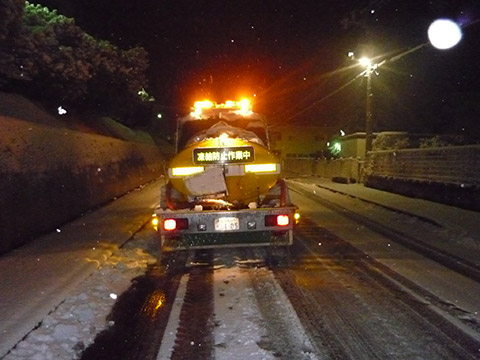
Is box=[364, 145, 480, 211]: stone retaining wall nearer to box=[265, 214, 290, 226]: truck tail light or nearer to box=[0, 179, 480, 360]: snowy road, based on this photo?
box=[0, 179, 480, 360]: snowy road

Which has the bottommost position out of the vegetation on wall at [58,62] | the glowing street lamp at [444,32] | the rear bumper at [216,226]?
the rear bumper at [216,226]

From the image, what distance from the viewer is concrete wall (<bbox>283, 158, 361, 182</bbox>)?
1310 inches

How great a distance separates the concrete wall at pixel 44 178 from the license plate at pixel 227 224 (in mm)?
4064

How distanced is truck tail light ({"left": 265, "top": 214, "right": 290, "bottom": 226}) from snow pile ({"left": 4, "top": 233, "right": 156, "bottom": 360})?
7.46 feet

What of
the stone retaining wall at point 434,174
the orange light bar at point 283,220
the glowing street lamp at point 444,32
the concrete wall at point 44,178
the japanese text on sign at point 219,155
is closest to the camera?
the orange light bar at point 283,220

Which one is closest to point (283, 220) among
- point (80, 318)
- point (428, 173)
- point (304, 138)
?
point (80, 318)

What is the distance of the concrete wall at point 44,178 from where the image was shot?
1131cm

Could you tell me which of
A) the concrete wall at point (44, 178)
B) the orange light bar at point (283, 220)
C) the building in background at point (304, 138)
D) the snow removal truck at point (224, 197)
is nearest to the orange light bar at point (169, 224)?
the snow removal truck at point (224, 197)

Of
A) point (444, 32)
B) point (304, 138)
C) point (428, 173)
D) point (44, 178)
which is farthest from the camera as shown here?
point (304, 138)

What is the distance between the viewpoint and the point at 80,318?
271 inches

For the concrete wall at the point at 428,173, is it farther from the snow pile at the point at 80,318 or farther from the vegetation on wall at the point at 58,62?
the vegetation on wall at the point at 58,62

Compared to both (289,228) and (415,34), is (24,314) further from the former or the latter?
(415,34)

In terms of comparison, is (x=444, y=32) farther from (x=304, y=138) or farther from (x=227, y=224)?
(x=304, y=138)

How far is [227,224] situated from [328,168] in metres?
31.9
